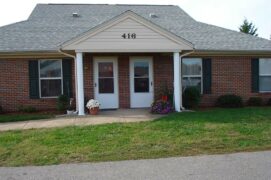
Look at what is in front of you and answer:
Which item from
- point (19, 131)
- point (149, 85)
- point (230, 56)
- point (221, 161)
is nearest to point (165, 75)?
point (149, 85)

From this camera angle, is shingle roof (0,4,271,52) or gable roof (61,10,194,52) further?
shingle roof (0,4,271,52)

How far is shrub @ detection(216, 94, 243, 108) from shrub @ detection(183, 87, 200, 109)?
Result: 3.83 feet

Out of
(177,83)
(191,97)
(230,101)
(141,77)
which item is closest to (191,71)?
(191,97)

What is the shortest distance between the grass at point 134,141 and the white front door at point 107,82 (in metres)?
4.83

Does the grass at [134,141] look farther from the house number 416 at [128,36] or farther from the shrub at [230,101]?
the shrub at [230,101]

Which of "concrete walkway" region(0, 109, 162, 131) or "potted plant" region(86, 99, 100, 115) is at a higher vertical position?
"potted plant" region(86, 99, 100, 115)

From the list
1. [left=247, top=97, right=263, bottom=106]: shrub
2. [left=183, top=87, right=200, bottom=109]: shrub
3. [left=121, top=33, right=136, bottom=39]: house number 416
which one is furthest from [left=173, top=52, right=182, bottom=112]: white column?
[left=247, top=97, right=263, bottom=106]: shrub

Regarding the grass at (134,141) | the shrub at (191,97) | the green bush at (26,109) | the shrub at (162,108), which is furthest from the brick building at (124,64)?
the grass at (134,141)

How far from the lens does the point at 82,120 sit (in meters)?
12.7

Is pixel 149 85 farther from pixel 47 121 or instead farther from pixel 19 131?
pixel 19 131

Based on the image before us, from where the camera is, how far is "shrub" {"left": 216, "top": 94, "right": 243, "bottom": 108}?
16.3 meters

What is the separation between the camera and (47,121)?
1271 cm

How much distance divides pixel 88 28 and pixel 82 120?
6.61 metres

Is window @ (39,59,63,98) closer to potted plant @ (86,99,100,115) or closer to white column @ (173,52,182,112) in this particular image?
potted plant @ (86,99,100,115)
